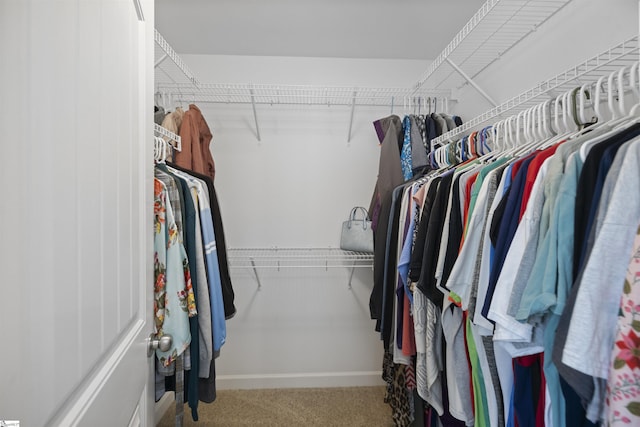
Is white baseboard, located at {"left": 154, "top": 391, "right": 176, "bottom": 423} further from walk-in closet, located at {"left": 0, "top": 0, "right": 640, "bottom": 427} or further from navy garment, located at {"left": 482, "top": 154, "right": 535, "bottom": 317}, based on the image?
navy garment, located at {"left": 482, "top": 154, "right": 535, "bottom": 317}

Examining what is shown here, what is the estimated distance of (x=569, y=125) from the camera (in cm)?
91

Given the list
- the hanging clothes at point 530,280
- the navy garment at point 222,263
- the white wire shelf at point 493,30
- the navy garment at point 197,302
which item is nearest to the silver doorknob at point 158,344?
the navy garment at point 197,302

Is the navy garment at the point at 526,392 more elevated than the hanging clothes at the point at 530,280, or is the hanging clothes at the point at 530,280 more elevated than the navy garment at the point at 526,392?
the hanging clothes at the point at 530,280

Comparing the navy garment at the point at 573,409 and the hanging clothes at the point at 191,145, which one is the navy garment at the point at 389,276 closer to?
the navy garment at the point at 573,409

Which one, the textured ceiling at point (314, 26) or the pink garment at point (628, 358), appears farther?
the textured ceiling at point (314, 26)

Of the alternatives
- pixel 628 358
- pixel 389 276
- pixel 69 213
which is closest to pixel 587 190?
pixel 628 358

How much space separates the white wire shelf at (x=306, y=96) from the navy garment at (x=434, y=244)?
1082 millimetres

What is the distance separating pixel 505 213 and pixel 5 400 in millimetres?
937

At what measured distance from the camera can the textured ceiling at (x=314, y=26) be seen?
5.45ft

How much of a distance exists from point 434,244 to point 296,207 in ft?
4.06

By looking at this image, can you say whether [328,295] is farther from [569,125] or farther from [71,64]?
[71,64]

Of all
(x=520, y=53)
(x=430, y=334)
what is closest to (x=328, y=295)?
(x=430, y=334)

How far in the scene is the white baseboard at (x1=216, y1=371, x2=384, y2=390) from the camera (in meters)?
2.17

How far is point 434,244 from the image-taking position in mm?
1123
